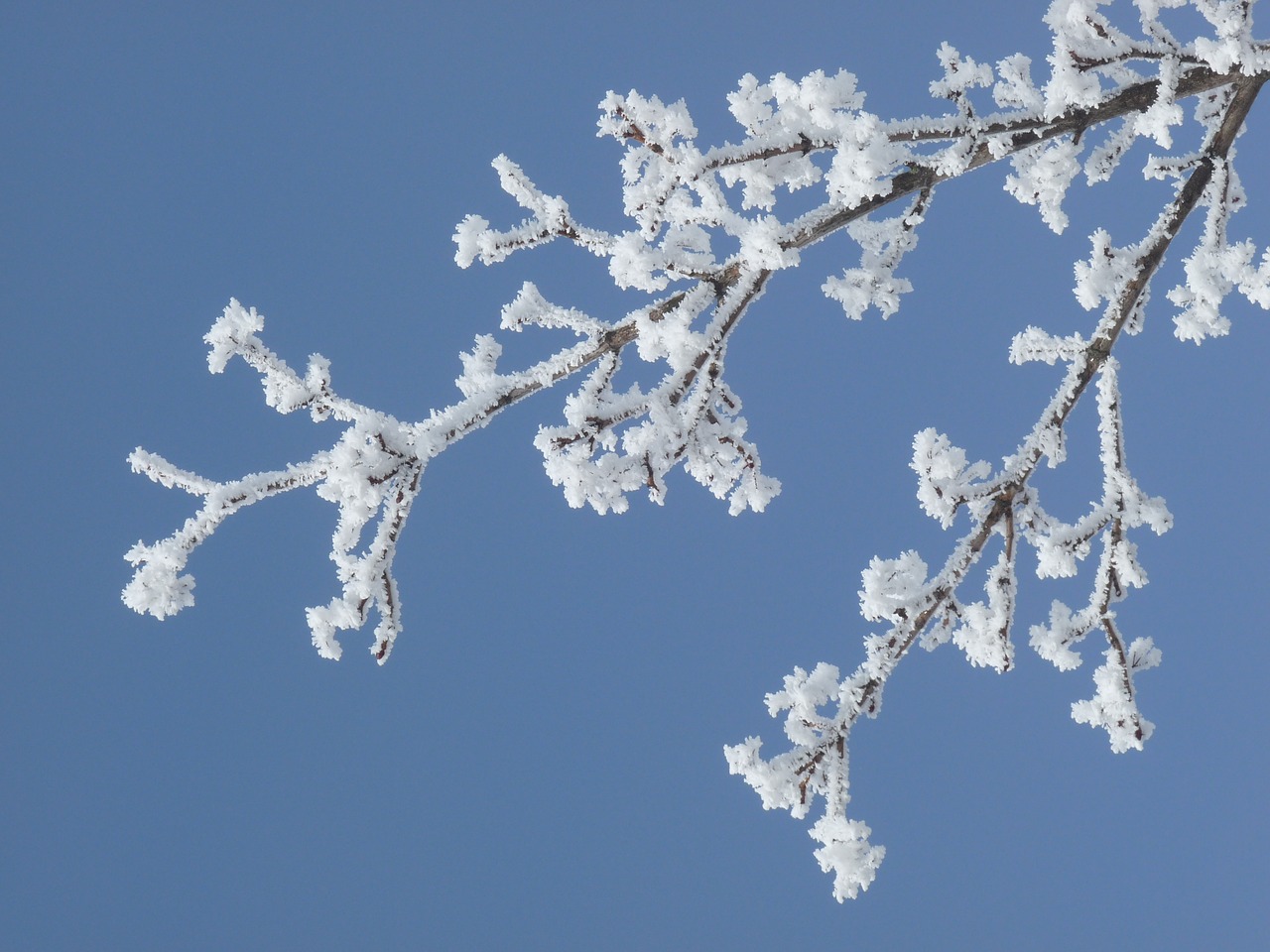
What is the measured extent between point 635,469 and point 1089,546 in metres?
2.07

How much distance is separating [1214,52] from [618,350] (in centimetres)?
249

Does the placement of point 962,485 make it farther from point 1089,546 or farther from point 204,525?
point 204,525

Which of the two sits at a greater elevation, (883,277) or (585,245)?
(883,277)

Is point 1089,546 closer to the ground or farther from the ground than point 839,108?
closer to the ground

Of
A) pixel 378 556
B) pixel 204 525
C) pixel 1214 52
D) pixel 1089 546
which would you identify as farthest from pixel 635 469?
pixel 1214 52

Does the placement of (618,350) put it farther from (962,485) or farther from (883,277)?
(883,277)

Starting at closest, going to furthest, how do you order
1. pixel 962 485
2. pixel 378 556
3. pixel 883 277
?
pixel 378 556 < pixel 962 485 < pixel 883 277

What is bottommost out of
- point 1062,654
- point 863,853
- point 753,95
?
point 863,853

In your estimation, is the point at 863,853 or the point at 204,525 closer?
the point at 204,525

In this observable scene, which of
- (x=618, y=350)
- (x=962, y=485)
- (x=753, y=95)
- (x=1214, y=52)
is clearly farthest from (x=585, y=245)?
(x=1214, y=52)

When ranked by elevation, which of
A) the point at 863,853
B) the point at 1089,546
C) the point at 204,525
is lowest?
the point at 863,853

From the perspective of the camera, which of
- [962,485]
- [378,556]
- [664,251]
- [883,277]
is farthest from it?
[883,277]

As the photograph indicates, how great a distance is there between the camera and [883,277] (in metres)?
5.06

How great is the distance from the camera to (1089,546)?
4.19 m
